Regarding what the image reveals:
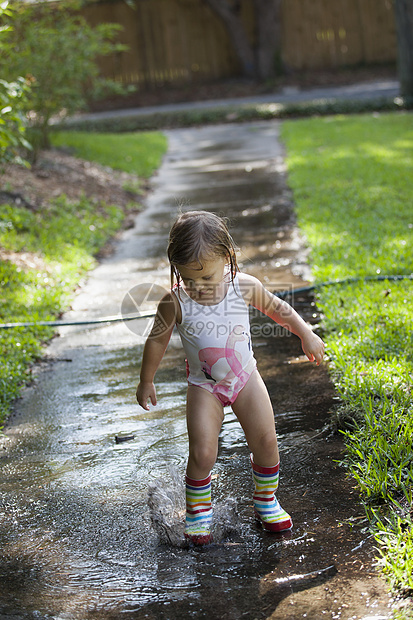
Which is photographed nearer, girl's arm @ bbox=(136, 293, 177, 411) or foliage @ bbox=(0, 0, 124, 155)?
girl's arm @ bbox=(136, 293, 177, 411)

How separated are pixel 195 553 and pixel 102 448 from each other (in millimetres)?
941

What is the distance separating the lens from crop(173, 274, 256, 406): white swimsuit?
2.53 metres

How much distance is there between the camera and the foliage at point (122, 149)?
1125cm

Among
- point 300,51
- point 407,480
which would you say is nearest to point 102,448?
point 407,480

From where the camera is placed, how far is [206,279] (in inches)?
101

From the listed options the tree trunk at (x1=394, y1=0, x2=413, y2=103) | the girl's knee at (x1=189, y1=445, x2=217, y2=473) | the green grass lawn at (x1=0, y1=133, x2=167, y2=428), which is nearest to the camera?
the girl's knee at (x1=189, y1=445, x2=217, y2=473)

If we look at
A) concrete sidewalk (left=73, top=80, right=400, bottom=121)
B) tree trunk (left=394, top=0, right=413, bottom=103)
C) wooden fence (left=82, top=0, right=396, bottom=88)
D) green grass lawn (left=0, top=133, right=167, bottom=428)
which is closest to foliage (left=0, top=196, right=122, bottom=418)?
green grass lawn (left=0, top=133, right=167, bottom=428)

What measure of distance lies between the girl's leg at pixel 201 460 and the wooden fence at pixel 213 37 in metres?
23.0

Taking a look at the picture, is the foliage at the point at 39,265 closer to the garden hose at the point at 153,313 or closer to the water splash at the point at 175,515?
the garden hose at the point at 153,313

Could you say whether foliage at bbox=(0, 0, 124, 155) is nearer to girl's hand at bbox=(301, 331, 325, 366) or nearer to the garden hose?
the garden hose

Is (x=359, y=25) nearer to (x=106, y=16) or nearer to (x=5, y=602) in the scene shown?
(x=106, y=16)

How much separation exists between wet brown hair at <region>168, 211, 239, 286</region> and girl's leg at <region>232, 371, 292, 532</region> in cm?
49

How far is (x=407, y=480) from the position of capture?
2.53 m

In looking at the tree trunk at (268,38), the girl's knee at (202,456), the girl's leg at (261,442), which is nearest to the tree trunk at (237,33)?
the tree trunk at (268,38)
